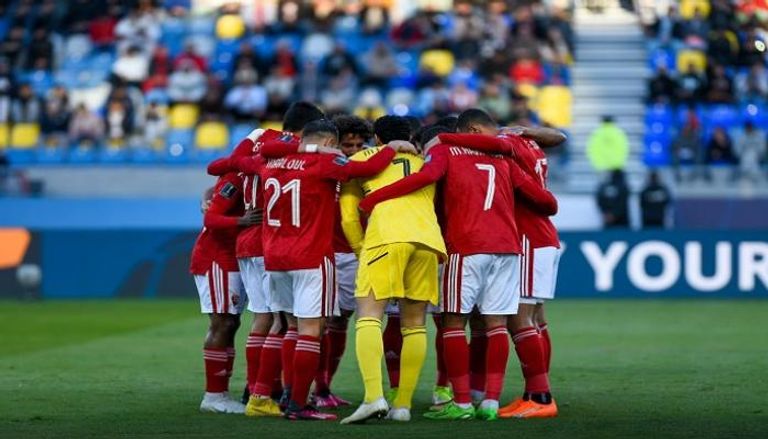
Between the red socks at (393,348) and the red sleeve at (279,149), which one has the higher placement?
the red sleeve at (279,149)

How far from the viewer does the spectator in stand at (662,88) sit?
26891 mm

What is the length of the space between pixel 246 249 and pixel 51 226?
588 inches

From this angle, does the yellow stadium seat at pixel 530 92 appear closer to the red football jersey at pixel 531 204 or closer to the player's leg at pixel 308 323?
the red football jersey at pixel 531 204

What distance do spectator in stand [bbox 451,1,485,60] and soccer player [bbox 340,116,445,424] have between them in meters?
18.0

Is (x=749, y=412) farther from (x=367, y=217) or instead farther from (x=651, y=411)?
(x=367, y=217)

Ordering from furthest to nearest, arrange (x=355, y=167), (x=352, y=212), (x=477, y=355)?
(x=477, y=355) < (x=352, y=212) < (x=355, y=167)

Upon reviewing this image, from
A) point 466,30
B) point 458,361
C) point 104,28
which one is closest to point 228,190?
point 458,361

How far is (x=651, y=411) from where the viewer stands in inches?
417

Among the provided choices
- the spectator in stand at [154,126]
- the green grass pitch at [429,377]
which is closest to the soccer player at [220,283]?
the green grass pitch at [429,377]

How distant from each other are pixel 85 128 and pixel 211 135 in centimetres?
218

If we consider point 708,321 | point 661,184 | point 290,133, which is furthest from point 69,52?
point 290,133

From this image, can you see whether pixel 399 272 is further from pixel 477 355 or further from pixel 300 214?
pixel 477 355

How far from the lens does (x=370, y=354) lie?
9984 mm

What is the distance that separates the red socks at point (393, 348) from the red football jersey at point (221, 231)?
125cm
